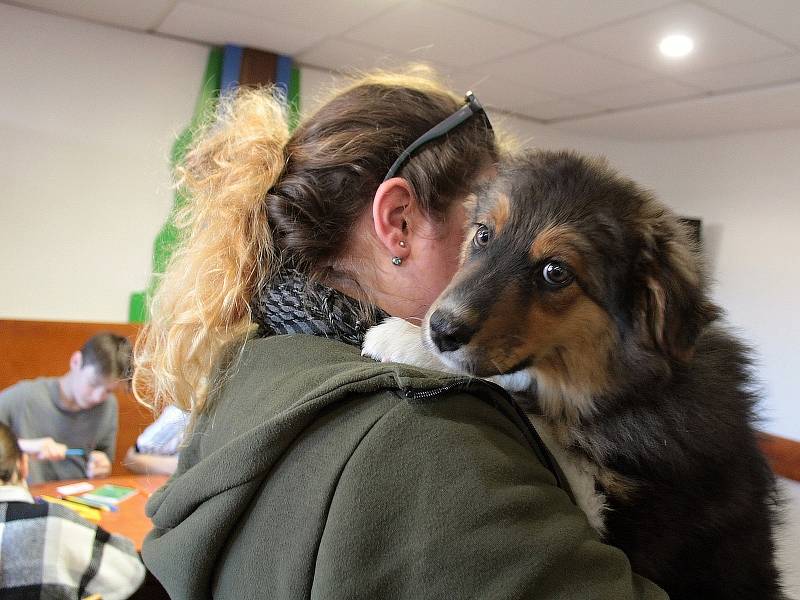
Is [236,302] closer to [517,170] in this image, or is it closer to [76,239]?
[517,170]

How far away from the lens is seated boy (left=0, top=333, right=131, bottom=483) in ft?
11.7

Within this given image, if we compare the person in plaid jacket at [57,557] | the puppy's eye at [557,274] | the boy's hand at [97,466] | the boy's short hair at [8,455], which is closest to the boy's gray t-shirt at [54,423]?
the boy's hand at [97,466]

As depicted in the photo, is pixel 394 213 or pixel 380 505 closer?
pixel 380 505

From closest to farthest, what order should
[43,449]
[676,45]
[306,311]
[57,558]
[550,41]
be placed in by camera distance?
[306,311], [57,558], [43,449], [676,45], [550,41]

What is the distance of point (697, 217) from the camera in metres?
7.10

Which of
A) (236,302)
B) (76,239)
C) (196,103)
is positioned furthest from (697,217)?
(236,302)

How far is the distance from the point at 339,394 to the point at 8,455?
2681 mm

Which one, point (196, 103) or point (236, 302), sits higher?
point (196, 103)

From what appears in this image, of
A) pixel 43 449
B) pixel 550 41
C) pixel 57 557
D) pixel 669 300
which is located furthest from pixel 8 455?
pixel 550 41

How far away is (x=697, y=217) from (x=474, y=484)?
6907mm

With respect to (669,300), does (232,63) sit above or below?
above

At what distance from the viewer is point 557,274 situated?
136cm

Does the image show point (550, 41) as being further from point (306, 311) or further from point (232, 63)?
point (306, 311)

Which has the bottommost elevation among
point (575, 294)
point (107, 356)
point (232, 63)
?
point (107, 356)
